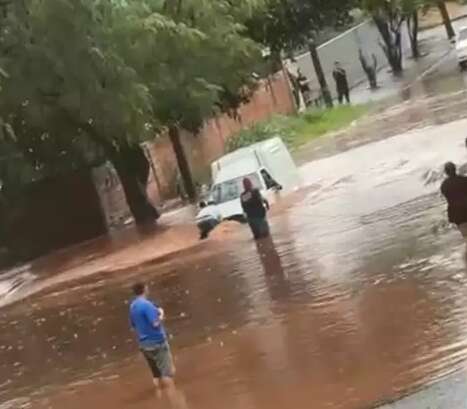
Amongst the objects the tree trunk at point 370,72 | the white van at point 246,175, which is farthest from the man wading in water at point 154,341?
the tree trunk at point 370,72

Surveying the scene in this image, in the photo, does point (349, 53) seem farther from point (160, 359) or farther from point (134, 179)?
point (160, 359)

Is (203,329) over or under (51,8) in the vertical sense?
under

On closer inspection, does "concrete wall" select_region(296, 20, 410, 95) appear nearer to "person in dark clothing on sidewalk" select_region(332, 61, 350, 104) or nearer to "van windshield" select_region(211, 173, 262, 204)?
"person in dark clothing on sidewalk" select_region(332, 61, 350, 104)

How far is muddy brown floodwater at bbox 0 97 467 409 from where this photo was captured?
13.5 meters

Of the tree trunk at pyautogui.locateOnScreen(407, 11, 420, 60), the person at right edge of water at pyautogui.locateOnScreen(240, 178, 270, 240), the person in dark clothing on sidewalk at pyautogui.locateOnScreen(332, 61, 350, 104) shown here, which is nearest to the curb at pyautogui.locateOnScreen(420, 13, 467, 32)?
the tree trunk at pyautogui.locateOnScreen(407, 11, 420, 60)

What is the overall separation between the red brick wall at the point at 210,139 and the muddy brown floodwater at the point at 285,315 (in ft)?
42.3

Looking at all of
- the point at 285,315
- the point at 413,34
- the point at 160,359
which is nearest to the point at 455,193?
the point at 285,315

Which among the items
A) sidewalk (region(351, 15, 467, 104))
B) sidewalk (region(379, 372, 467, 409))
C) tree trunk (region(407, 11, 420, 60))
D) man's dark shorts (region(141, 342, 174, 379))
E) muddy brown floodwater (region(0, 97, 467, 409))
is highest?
tree trunk (region(407, 11, 420, 60))

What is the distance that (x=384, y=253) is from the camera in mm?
20672

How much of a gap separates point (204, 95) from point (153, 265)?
788 cm

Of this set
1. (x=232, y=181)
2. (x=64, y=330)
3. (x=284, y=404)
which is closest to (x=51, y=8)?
(x=232, y=181)

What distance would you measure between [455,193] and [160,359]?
5030mm

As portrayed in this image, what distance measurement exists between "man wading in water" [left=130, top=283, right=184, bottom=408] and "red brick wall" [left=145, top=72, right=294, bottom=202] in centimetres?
2736

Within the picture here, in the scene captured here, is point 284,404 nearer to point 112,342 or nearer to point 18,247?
point 112,342
